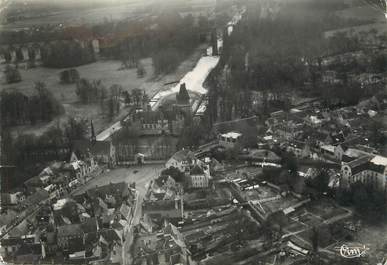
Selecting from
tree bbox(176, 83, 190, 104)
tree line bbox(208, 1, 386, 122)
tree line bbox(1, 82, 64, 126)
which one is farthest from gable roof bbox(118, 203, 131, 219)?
tree line bbox(1, 82, 64, 126)

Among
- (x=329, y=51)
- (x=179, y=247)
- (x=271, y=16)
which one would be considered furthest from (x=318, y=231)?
(x=271, y=16)

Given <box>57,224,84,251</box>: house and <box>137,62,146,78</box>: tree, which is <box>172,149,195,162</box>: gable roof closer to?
<box>57,224,84,251</box>: house

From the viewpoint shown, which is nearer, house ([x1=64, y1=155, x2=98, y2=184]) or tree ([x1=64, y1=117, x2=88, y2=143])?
house ([x1=64, y1=155, x2=98, y2=184])

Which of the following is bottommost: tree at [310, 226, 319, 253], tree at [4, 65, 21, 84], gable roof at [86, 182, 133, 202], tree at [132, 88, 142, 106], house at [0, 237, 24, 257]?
tree at [310, 226, 319, 253]

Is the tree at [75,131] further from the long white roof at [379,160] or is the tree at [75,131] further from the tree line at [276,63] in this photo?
the long white roof at [379,160]

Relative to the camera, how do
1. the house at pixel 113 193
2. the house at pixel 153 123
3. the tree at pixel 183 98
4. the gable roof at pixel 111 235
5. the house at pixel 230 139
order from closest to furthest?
1. the gable roof at pixel 111 235
2. the house at pixel 113 193
3. the house at pixel 230 139
4. the house at pixel 153 123
5. the tree at pixel 183 98

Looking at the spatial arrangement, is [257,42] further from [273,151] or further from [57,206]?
[57,206]

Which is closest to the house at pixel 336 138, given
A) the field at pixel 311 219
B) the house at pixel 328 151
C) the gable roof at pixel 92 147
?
the house at pixel 328 151

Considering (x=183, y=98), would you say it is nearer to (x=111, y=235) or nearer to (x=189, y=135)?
(x=189, y=135)
